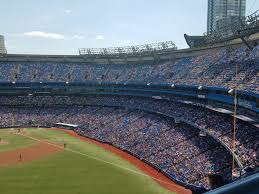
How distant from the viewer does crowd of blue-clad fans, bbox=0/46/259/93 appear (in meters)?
49.3

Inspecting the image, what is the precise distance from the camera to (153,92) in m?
74.1

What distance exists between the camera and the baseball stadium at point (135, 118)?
37.9 meters

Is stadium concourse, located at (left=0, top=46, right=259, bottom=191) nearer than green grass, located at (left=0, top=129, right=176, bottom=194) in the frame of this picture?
No

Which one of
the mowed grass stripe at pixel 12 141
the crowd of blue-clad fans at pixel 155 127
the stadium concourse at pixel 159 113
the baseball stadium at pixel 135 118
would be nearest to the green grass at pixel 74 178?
the baseball stadium at pixel 135 118

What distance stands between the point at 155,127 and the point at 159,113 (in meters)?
5.45

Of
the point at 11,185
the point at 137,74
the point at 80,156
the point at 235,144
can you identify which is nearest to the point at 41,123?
the point at 137,74

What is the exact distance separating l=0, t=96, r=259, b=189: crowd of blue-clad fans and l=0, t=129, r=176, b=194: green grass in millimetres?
4348

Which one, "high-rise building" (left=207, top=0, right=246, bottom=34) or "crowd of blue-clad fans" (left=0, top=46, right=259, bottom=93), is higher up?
"high-rise building" (left=207, top=0, right=246, bottom=34)

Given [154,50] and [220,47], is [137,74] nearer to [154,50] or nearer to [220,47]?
[154,50]

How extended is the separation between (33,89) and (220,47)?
52.9 metres

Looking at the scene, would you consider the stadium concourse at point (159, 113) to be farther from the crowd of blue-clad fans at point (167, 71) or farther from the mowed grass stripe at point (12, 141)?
the mowed grass stripe at point (12, 141)

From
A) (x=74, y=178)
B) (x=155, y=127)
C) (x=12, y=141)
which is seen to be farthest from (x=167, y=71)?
(x=74, y=178)

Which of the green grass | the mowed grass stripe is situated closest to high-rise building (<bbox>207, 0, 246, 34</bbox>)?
the mowed grass stripe

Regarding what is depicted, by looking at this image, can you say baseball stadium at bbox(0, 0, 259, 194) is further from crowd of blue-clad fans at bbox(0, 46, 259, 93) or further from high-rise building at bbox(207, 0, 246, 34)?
high-rise building at bbox(207, 0, 246, 34)
